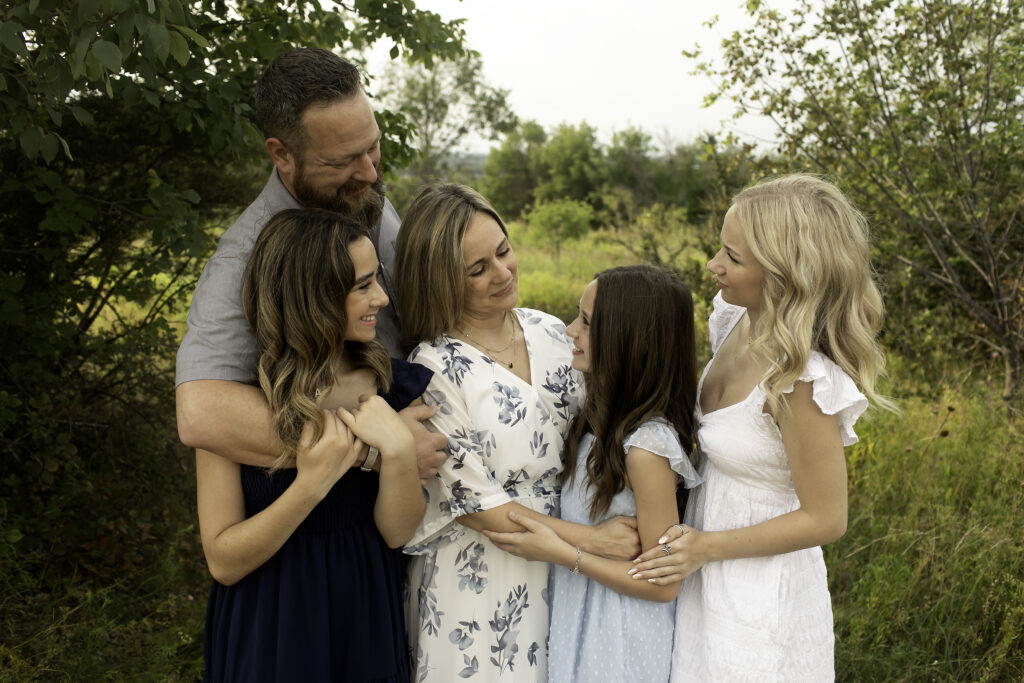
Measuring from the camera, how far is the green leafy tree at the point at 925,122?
4.72m

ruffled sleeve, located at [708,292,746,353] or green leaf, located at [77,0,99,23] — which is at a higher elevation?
green leaf, located at [77,0,99,23]

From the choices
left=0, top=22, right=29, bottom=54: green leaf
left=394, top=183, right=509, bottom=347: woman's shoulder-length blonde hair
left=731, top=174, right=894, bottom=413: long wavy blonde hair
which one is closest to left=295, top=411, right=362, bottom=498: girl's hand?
left=394, top=183, right=509, bottom=347: woman's shoulder-length blonde hair

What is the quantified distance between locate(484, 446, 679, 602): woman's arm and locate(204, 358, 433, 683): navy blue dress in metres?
0.33

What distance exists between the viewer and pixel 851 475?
167 inches

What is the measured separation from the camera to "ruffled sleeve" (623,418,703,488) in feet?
6.53

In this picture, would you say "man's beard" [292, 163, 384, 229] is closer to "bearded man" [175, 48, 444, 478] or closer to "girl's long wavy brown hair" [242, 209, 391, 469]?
"bearded man" [175, 48, 444, 478]

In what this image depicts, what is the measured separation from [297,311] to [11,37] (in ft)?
3.02

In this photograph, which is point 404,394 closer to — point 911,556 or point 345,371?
point 345,371

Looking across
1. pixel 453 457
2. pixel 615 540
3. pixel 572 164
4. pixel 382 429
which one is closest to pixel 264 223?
pixel 382 429

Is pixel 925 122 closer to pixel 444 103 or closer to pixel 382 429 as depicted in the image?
pixel 382 429

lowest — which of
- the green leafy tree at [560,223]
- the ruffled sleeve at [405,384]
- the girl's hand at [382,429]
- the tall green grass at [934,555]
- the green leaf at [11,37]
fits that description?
the tall green grass at [934,555]

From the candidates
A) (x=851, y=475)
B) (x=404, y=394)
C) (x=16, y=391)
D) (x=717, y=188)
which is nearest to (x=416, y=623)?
(x=404, y=394)

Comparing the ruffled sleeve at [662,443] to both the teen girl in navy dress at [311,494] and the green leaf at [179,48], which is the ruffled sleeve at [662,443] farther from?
the green leaf at [179,48]

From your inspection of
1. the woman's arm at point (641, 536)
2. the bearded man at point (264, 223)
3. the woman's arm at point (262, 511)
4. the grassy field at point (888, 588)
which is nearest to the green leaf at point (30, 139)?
the bearded man at point (264, 223)
